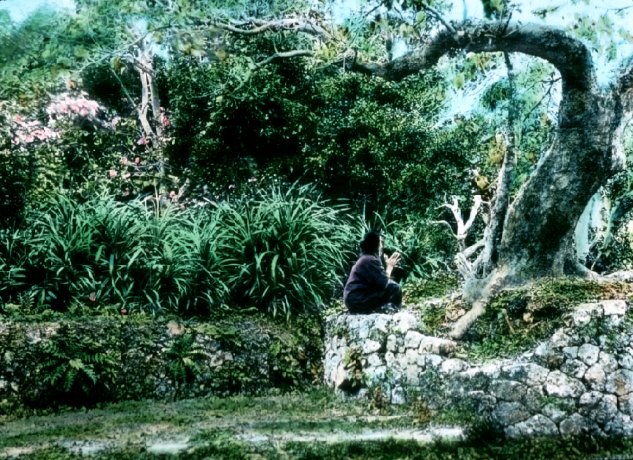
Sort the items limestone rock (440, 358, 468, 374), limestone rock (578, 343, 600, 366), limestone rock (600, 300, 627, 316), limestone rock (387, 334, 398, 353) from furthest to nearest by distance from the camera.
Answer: limestone rock (387, 334, 398, 353) < limestone rock (440, 358, 468, 374) < limestone rock (600, 300, 627, 316) < limestone rock (578, 343, 600, 366)

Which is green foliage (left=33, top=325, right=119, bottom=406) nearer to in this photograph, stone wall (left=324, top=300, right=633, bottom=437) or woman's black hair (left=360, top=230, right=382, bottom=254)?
woman's black hair (left=360, top=230, right=382, bottom=254)

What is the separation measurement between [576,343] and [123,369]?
5581 mm

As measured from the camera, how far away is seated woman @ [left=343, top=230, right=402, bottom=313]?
9.30 metres

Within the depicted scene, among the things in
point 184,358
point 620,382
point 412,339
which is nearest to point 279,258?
point 184,358

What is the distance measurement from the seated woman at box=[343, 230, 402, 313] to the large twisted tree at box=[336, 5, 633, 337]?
120cm

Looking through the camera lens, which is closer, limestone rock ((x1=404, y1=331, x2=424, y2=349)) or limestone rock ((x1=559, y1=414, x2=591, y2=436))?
limestone rock ((x1=559, y1=414, x2=591, y2=436))

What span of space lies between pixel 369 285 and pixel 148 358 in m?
3.09

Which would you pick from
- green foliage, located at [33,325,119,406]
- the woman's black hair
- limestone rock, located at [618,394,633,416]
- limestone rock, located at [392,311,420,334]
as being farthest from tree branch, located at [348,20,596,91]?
green foliage, located at [33,325,119,406]

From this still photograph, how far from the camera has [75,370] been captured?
8.54 metres

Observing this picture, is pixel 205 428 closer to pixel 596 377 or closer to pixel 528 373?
pixel 528 373

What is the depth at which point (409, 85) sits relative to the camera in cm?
1464

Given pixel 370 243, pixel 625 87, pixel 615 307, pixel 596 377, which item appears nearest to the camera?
pixel 596 377

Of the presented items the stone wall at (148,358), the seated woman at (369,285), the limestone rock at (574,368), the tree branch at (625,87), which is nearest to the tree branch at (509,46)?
the tree branch at (625,87)

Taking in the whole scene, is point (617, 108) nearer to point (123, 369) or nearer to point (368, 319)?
point (368, 319)
